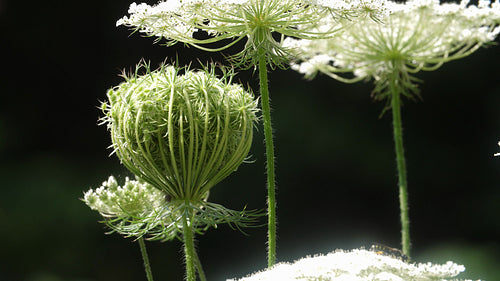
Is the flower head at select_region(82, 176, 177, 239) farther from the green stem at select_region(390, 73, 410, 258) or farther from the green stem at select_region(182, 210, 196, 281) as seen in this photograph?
the green stem at select_region(390, 73, 410, 258)

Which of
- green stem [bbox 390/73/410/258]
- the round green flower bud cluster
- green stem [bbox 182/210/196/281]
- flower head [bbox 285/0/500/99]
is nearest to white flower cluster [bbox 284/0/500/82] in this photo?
flower head [bbox 285/0/500/99]

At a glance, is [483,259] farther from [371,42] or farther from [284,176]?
[371,42]

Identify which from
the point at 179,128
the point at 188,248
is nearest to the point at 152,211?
the point at 188,248

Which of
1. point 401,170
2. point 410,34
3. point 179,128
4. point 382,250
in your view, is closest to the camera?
point 179,128

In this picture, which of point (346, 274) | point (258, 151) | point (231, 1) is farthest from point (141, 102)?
point (258, 151)

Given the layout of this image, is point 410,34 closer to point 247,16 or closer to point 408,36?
point 408,36

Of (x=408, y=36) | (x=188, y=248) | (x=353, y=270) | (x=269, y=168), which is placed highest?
(x=408, y=36)

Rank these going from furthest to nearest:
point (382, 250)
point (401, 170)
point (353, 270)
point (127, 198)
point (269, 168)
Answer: point (401, 170)
point (127, 198)
point (382, 250)
point (269, 168)
point (353, 270)

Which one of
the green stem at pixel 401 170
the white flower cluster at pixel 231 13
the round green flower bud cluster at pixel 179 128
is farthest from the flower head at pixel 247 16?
the green stem at pixel 401 170
